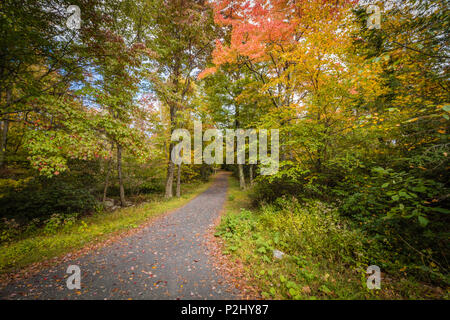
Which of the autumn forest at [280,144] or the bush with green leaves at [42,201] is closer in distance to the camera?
the autumn forest at [280,144]

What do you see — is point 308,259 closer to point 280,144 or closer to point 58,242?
point 280,144

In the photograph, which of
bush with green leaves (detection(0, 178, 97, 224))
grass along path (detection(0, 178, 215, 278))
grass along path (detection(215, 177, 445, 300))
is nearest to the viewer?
grass along path (detection(215, 177, 445, 300))

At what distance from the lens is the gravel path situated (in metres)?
2.95

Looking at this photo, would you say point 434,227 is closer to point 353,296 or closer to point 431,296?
point 431,296

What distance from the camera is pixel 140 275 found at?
347cm

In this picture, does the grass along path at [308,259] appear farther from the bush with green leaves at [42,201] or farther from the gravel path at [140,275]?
the bush with green leaves at [42,201]

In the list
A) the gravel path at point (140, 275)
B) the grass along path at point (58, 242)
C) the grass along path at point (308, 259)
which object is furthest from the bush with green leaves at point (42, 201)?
the grass along path at point (308, 259)

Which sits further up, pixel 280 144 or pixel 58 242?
pixel 280 144

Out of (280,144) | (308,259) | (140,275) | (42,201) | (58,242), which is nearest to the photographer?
(140,275)

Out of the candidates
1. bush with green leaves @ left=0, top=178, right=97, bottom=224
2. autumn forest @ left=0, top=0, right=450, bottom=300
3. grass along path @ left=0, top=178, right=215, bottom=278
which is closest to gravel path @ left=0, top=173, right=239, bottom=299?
autumn forest @ left=0, top=0, right=450, bottom=300

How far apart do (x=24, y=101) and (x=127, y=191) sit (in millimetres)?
10982

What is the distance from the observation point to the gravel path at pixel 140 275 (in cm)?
295

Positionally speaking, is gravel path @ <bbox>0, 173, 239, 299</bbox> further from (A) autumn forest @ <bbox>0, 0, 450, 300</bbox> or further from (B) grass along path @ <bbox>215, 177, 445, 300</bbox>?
(B) grass along path @ <bbox>215, 177, 445, 300</bbox>

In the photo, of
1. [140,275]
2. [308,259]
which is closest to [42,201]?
[140,275]
